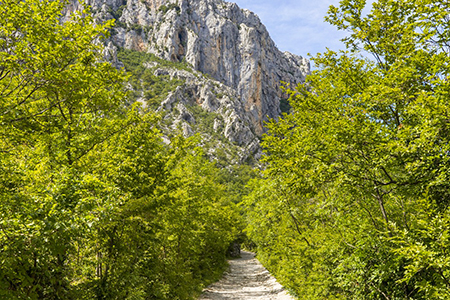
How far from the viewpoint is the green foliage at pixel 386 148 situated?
548 cm

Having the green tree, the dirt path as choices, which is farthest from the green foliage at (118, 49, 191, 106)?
the green tree

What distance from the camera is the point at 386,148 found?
6176 mm

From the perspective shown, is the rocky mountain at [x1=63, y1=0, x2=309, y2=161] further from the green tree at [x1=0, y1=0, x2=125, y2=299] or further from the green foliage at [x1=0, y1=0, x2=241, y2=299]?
the green tree at [x1=0, y1=0, x2=125, y2=299]

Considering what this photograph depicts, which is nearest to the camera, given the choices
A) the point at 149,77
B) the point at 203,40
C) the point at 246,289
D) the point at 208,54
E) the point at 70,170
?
the point at 70,170

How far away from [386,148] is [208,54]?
530 feet

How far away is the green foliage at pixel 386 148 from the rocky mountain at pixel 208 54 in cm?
11275

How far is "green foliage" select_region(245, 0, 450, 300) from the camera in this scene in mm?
5477

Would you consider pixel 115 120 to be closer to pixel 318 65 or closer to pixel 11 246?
pixel 11 246

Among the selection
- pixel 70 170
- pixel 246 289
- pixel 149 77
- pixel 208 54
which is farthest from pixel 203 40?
pixel 70 170

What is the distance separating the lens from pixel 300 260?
1508 cm

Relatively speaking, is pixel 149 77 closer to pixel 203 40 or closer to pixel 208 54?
pixel 208 54

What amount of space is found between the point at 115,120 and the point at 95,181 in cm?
389

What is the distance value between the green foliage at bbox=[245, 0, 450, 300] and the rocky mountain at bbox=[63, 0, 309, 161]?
113m

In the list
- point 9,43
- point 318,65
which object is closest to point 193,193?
point 318,65
